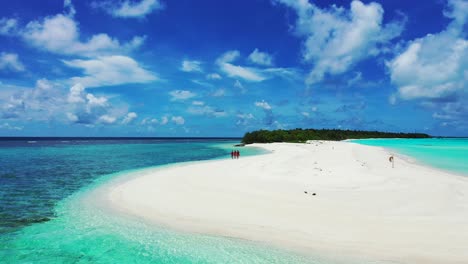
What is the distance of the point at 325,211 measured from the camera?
13750 mm

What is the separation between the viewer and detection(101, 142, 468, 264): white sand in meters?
9.89

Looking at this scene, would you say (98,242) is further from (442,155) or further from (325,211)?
(442,155)

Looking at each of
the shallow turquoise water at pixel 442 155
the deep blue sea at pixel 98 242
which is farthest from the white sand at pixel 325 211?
the shallow turquoise water at pixel 442 155

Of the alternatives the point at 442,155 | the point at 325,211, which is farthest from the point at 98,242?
the point at 442,155

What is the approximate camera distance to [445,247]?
950cm

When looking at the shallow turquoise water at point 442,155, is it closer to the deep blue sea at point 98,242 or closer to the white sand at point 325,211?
the white sand at point 325,211

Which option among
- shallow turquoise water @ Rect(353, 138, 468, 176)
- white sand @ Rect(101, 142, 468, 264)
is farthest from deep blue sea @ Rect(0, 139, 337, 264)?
shallow turquoise water @ Rect(353, 138, 468, 176)

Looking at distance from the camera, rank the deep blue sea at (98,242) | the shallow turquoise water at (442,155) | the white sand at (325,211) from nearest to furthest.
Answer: the deep blue sea at (98,242) → the white sand at (325,211) → the shallow turquoise water at (442,155)

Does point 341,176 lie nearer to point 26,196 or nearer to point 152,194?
point 152,194

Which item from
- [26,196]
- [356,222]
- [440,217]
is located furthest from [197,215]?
[26,196]

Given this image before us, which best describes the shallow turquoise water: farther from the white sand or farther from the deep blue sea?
the deep blue sea

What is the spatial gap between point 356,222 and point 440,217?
3536 millimetres

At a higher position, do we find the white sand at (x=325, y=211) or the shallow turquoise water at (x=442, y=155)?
the shallow turquoise water at (x=442, y=155)

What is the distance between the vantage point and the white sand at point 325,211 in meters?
9.89
